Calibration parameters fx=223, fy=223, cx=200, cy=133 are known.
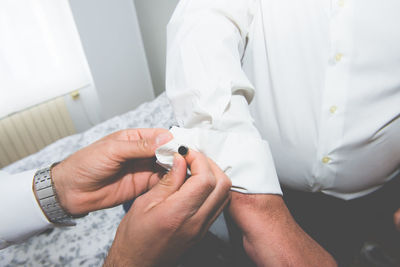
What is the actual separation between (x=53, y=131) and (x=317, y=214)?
236cm

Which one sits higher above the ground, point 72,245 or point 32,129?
point 32,129

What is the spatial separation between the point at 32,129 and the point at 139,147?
2.05 m

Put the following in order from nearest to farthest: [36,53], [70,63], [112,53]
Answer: [36,53], [70,63], [112,53]

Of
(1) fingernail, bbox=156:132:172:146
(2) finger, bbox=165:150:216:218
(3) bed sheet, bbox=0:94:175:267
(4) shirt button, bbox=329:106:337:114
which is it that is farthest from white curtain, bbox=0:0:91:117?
(4) shirt button, bbox=329:106:337:114

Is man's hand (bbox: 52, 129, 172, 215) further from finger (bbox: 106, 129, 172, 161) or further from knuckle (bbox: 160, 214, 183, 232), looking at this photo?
knuckle (bbox: 160, 214, 183, 232)

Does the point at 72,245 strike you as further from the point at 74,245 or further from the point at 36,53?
the point at 36,53

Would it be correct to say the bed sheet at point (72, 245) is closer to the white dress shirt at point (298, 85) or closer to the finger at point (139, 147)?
the finger at point (139, 147)

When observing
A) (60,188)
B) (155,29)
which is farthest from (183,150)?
(155,29)

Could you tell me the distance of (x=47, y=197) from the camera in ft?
2.22

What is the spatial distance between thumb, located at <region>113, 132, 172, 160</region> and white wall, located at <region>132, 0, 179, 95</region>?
6.36 ft

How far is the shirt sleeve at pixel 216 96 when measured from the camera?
21.4 inches

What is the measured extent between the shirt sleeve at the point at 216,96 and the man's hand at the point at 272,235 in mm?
37

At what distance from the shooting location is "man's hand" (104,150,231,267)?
0.45 m

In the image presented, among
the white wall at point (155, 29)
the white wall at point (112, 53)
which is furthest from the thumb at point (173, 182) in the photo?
the white wall at point (112, 53)
